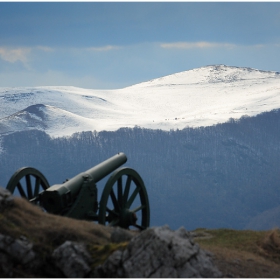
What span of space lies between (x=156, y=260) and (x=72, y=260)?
2.05 metres

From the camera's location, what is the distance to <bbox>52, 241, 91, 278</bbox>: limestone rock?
1316cm

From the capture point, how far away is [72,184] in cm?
1736

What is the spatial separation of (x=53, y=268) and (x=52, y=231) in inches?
49.0

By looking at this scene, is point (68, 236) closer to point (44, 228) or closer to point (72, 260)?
point (44, 228)

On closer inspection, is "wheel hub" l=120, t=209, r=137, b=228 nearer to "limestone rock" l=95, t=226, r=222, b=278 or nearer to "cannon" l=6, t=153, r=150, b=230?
"cannon" l=6, t=153, r=150, b=230

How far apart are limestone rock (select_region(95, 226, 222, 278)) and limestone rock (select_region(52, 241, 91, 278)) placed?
0.41m

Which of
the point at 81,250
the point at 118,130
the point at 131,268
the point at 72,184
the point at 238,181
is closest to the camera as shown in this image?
the point at 131,268

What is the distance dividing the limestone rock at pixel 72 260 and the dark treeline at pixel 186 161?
156 metres

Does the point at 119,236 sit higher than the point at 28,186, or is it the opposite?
the point at 28,186

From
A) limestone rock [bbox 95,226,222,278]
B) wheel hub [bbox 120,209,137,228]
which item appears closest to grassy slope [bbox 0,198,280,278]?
limestone rock [bbox 95,226,222,278]

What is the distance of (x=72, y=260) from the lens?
13289 millimetres

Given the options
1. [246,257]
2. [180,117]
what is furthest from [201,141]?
[246,257]

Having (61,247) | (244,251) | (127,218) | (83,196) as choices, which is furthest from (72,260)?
(244,251)

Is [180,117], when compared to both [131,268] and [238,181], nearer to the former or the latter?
[238,181]
